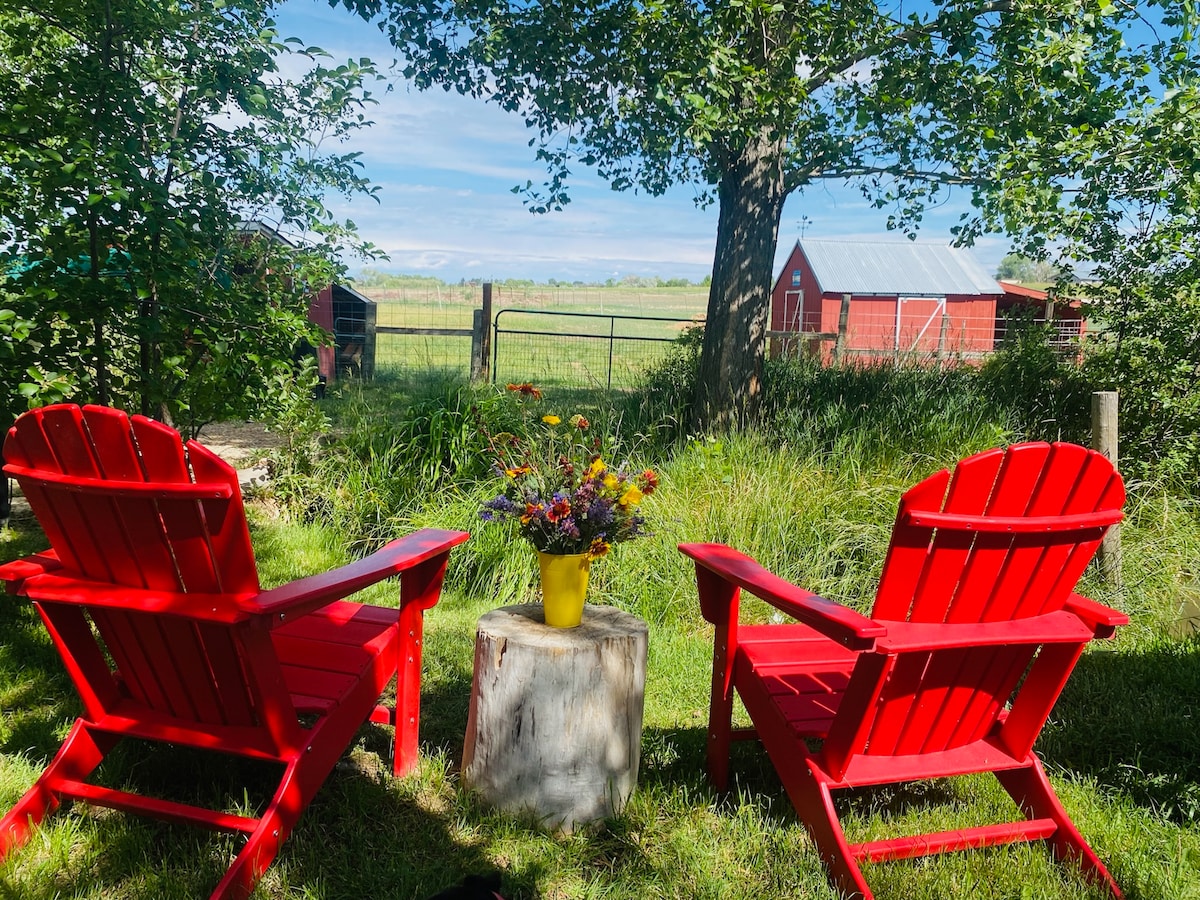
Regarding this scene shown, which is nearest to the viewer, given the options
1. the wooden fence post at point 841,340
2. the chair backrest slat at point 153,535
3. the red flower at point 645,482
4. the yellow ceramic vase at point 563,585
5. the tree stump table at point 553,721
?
the chair backrest slat at point 153,535

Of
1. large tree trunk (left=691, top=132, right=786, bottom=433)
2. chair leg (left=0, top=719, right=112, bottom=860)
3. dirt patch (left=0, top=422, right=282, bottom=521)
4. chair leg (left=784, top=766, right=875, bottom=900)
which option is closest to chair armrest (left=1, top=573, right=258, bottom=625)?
chair leg (left=0, top=719, right=112, bottom=860)

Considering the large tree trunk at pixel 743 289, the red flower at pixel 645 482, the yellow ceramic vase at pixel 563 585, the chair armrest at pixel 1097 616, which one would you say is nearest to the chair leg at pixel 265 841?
the yellow ceramic vase at pixel 563 585

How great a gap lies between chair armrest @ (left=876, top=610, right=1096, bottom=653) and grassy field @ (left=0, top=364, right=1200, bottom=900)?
595 millimetres

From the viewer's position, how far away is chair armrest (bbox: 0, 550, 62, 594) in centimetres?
194

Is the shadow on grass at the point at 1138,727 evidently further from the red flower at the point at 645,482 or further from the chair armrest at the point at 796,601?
the red flower at the point at 645,482

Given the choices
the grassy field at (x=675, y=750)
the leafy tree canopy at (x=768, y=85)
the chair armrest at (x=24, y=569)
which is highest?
the leafy tree canopy at (x=768, y=85)

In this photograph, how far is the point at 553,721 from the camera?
2170 millimetres

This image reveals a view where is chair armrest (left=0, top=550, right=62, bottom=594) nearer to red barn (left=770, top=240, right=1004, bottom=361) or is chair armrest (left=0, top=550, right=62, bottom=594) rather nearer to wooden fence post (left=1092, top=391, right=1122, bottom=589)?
wooden fence post (left=1092, top=391, right=1122, bottom=589)

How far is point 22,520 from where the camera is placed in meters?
4.55

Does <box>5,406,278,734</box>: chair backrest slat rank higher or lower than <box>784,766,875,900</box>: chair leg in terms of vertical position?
higher

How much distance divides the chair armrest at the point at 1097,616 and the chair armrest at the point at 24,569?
8.46 ft

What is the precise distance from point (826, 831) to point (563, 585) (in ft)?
2.99

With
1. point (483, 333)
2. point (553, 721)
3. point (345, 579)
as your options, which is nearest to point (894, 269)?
point (483, 333)

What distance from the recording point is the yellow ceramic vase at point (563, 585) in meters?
2.29
